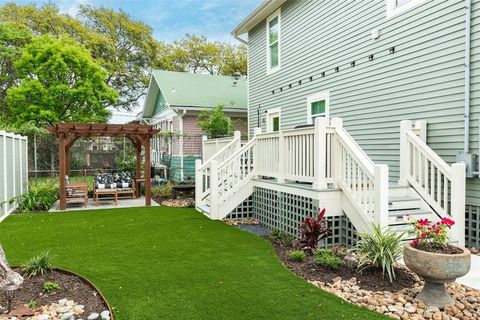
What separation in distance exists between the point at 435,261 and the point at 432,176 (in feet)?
7.54

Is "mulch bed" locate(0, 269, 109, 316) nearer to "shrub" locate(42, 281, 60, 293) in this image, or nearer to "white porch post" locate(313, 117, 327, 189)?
"shrub" locate(42, 281, 60, 293)

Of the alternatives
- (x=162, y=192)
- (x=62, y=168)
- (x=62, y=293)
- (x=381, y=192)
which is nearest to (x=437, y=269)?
(x=381, y=192)

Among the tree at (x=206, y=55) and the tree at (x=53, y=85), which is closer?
the tree at (x=53, y=85)

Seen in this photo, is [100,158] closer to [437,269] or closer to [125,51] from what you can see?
[437,269]

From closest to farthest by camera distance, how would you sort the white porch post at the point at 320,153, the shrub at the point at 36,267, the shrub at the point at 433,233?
the shrub at the point at 433,233 < the shrub at the point at 36,267 < the white porch post at the point at 320,153

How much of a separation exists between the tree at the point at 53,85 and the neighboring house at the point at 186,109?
3.54 meters

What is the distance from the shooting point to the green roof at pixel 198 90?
16719mm

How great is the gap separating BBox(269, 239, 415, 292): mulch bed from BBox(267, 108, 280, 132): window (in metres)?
7.44

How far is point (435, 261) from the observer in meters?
3.21

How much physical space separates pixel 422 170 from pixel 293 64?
18.5 ft

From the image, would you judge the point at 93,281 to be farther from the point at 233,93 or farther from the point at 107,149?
the point at 233,93

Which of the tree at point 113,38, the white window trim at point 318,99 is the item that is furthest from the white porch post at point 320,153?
the tree at point 113,38

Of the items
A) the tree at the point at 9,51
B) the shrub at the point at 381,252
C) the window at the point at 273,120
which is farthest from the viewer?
the tree at the point at 9,51

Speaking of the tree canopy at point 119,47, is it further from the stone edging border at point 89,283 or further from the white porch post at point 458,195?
the white porch post at point 458,195
